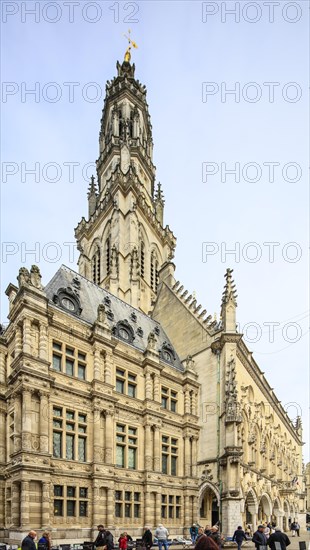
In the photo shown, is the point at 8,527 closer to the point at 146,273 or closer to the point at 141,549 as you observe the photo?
the point at 141,549

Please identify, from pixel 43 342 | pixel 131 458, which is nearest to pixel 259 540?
pixel 43 342

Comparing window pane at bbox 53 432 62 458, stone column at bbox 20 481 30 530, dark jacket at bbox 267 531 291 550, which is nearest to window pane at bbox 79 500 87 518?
window pane at bbox 53 432 62 458

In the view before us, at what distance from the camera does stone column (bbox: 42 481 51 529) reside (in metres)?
25.3

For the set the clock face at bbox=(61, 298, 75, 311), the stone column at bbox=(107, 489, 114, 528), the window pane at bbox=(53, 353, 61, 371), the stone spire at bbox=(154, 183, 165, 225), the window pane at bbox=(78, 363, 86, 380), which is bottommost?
the stone column at bbox=(107, 489, 114, 528)

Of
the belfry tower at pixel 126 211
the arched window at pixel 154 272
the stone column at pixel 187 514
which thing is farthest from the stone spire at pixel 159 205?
the stone column at pixel 187 514

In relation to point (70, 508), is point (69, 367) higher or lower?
higher

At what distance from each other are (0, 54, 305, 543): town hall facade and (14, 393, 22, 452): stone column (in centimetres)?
5

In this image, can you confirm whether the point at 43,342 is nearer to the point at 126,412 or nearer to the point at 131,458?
the point at 126,412

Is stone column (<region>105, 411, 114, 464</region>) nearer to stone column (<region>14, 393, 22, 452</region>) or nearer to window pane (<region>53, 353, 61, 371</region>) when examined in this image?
window pane (<region>53, 353, 61, 371</region>)

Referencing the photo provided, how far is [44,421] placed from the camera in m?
26.9

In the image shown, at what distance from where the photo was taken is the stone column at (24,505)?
24.5 meters

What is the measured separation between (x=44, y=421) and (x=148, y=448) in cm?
968

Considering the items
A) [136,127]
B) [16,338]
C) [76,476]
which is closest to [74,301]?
[16,338]

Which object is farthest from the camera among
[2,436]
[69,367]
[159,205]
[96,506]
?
[159,205]
